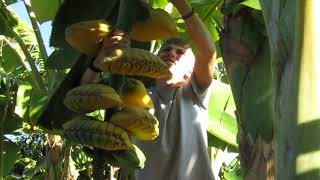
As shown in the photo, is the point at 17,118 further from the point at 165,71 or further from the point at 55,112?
the point at 165,71

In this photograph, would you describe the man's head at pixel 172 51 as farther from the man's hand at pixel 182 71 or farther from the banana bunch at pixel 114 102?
the banana bunch at pixel 114 102

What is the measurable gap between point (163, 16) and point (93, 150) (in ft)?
0.95

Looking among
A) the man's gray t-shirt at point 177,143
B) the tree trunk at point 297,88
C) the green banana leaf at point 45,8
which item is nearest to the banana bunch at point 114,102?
the tree trunk at point 297,88

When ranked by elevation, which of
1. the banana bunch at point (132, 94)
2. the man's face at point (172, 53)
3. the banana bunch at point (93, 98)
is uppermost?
the banana bunch at point (93, 98)

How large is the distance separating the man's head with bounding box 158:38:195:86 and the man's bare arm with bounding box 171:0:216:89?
0.10 feet

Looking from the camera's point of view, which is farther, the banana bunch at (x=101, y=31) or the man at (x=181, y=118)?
the man at (x=181, y=118)

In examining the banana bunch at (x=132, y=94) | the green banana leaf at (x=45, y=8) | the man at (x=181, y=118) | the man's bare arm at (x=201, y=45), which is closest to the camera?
the banana bunch at (x=132, y=94)

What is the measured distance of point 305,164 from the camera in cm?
59

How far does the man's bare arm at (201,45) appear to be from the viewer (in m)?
1.27

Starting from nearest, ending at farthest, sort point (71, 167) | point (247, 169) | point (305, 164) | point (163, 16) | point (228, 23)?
point (305, 164) → point (163, 16) → point (247, 169) → point (228, 23) → point (71, 167)

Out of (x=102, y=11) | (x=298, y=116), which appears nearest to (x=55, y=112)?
(x=102, y=11)

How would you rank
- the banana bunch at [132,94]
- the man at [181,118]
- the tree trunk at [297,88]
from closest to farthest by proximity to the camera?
the tree trunk at [297,88] < the banana bunch at [132,94] < the man at [181,118]

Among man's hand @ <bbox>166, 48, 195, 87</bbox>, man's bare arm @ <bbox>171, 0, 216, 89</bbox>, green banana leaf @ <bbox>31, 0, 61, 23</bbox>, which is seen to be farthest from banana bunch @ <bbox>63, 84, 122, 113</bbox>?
green banana leaf @ <bbox>31, 0, 61, 23</bbox>

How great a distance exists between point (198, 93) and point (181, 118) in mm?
96
